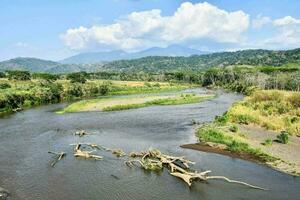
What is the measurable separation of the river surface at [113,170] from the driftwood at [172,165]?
0.64 metres

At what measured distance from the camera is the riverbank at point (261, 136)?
40.6m

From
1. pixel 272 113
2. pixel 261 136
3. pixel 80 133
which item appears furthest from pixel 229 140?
pixel 80 133

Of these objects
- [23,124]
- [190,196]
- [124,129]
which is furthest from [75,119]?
[190,196]

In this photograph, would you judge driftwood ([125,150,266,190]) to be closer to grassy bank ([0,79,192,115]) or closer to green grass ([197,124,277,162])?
green grass ([197,124,277,162])

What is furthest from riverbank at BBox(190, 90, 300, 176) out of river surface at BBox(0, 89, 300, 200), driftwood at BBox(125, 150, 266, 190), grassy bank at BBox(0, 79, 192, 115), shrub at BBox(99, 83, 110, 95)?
shrub at BBox(99, 83, 110, 95)

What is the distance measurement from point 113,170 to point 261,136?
2329 cm

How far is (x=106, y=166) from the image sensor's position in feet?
130

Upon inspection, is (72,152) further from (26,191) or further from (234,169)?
(234,169)

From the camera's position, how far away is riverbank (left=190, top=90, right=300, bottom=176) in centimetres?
4062

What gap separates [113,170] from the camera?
38.1m

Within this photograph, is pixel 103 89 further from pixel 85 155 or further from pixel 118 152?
pixel 85 155

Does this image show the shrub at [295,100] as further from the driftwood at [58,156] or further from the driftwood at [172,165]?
the driftwood at [58,156]

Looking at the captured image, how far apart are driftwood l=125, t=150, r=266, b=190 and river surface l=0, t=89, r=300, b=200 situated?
64cm

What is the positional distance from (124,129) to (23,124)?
2058 centimetres
